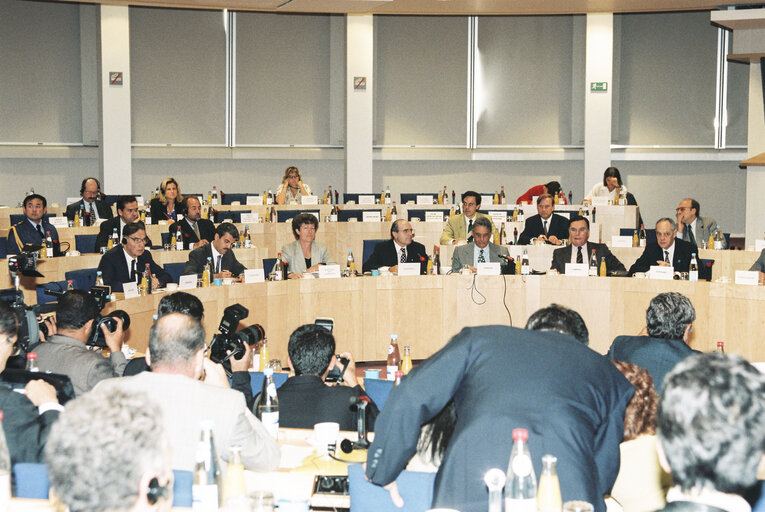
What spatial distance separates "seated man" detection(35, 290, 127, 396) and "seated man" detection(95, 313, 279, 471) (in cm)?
105

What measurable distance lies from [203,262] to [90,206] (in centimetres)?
319

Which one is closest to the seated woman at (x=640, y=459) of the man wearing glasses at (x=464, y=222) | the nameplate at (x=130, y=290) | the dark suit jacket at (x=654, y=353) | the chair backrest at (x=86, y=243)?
the dark suit jacket at (x=654, y=353)

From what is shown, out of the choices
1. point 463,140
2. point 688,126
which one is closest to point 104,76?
point 463,140

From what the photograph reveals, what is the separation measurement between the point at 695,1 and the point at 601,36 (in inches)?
66.8

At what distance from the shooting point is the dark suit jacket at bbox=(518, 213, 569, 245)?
869cm

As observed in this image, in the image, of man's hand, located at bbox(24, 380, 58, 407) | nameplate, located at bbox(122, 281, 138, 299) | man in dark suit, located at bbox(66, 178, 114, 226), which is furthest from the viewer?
man in dark suit, located at bbox(66, 178, 114, 226)

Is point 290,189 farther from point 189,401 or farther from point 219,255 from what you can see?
point 189,401

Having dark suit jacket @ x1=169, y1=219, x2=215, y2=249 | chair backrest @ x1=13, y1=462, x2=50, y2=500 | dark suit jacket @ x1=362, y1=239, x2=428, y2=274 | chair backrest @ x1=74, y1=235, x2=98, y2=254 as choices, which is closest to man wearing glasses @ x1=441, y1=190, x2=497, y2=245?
dark suit jacket @ x1=362, y1=239, x2=428, y2=274

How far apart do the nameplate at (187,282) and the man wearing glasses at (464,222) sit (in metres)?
3.16

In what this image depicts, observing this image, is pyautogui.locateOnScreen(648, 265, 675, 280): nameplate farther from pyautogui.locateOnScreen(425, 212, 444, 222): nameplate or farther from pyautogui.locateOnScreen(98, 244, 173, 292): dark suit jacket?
pyautogui.locateOnScreen(98, 244, 173, 292): dark suit jacket

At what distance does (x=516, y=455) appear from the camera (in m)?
2.10

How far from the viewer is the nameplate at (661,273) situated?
21.9ft

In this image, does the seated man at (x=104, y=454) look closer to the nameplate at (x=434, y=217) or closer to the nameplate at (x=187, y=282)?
the nameplate at (x=187, y=282)

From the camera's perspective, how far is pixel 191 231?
28.1ft
